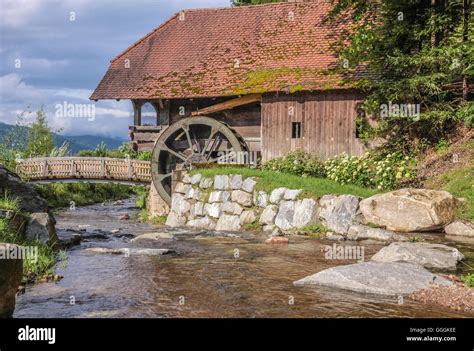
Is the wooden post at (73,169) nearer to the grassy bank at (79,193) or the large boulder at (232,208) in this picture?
the grassy bank at (79,193)

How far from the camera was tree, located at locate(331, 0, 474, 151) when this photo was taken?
16141 mm

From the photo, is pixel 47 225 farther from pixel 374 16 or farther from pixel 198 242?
pixel 374 16

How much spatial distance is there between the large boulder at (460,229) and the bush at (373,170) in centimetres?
316

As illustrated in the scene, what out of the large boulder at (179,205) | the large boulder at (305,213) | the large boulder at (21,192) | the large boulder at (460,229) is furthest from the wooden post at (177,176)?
the large boulder at (460,229)

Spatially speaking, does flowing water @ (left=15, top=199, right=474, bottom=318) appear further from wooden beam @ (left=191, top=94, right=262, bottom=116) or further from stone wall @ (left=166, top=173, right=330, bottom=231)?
wooden beam @ (left=191, top=94, right=262, bottom=116)

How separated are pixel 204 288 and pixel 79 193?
20978 millimetres

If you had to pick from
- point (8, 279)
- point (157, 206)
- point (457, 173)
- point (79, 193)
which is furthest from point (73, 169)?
point (8, 279)

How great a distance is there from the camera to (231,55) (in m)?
21.5

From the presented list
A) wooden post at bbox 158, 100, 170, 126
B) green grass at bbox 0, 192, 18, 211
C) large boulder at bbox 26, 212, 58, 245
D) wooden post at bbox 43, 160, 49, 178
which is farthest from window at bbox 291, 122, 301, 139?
green grass at bbox 0, 192, 18, 211

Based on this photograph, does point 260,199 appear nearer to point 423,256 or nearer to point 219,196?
point 219,196

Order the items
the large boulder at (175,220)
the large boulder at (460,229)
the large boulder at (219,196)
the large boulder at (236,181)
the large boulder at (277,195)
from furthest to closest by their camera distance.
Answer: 1. the large boulder at (175,220)
2. the large boulder at (219,196)
3. the large boulder at (236,181)
4. the large boulder at (277,195)
5. the large boulder at (460,229)

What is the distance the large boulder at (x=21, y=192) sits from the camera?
10219mm

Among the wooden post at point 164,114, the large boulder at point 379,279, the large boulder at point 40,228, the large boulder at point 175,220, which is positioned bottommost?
the large boulder at point 175,220

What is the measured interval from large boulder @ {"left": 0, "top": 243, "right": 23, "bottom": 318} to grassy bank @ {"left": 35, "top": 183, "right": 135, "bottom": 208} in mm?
19107
